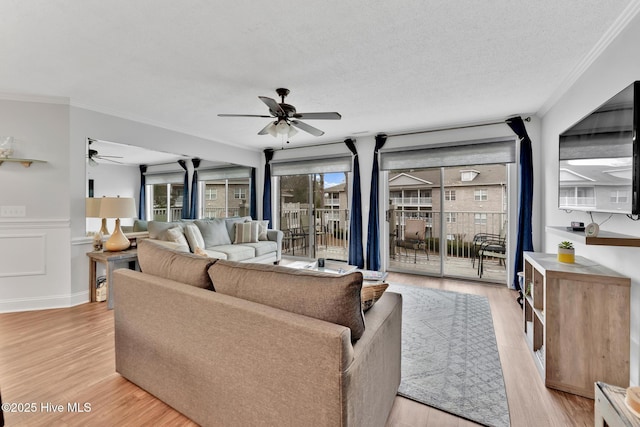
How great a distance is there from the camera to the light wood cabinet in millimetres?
1711

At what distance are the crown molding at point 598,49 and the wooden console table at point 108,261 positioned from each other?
4.62 metres

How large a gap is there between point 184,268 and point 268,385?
2.77ft

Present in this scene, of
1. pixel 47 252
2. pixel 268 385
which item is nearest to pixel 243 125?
pixel 47 252

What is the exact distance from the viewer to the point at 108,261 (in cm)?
322

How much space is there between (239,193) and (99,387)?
14.4 feet

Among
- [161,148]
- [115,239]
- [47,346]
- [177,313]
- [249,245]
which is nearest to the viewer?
[177,313]

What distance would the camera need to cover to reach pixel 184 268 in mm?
1642

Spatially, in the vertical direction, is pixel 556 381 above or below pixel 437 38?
below

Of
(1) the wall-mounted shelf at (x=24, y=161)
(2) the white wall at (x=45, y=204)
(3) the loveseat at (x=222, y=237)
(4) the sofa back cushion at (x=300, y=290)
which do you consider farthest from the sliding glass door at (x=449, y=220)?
(1) the wall-mounted shelf at (x=24, y=161)

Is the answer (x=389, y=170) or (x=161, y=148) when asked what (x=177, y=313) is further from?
(x=389, y=170)

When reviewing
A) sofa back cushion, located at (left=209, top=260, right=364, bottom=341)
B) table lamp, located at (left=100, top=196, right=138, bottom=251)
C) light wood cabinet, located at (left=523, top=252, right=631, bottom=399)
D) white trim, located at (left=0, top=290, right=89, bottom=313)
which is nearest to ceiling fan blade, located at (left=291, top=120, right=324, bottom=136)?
sofa back cushion, located at (left=209, top=260, right=364, bottom=341)

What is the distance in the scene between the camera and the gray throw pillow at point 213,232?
4.45 metres

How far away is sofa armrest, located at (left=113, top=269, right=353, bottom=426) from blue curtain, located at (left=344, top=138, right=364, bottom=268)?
12.3ft

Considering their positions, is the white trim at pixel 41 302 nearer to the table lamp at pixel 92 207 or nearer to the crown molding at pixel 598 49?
the table lamp at pixel 92 207
